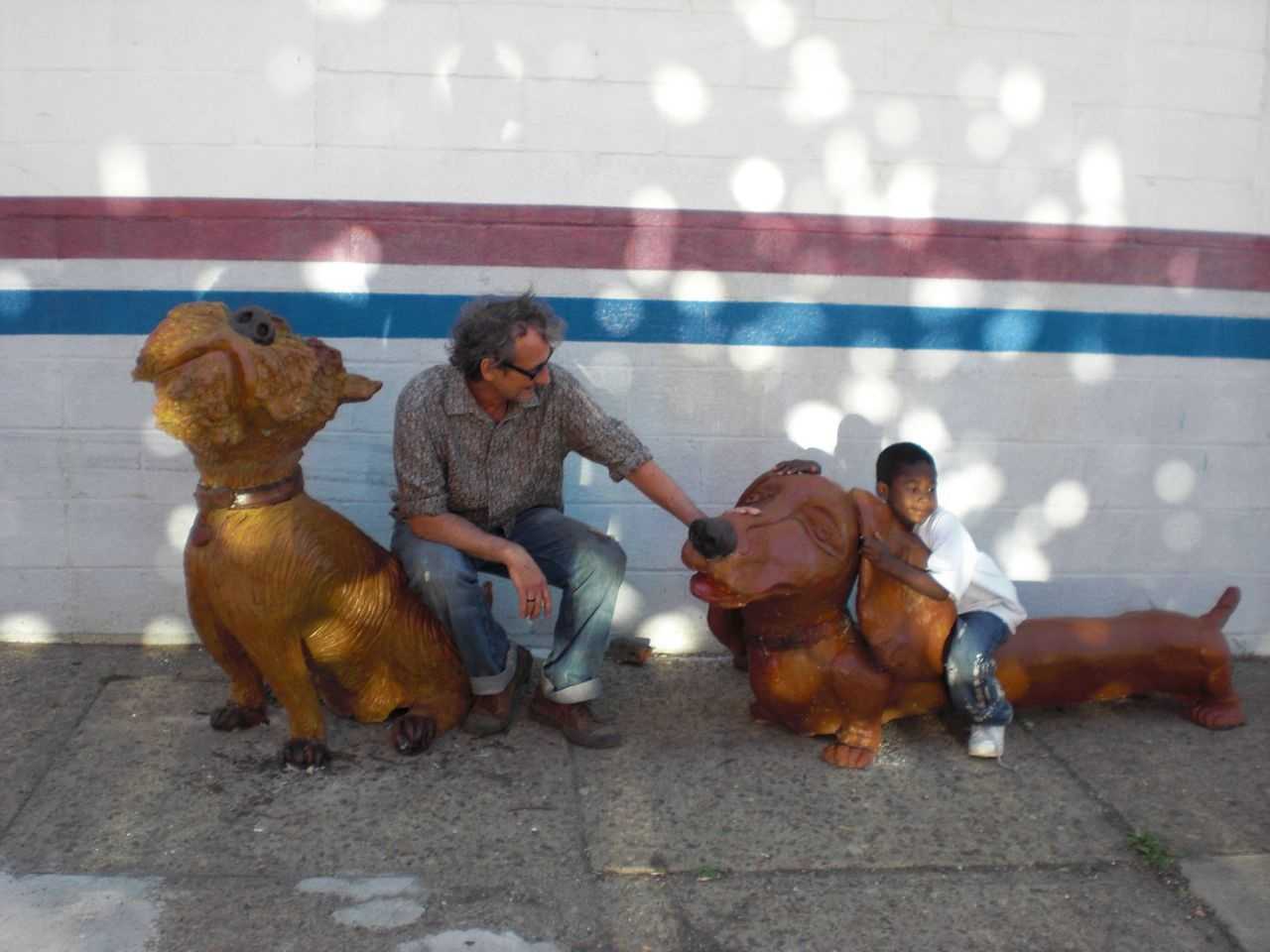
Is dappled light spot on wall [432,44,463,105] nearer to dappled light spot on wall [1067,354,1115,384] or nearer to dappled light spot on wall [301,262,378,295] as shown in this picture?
dappled light spot on wall [301,262,378,295]

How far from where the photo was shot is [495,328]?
387 cm

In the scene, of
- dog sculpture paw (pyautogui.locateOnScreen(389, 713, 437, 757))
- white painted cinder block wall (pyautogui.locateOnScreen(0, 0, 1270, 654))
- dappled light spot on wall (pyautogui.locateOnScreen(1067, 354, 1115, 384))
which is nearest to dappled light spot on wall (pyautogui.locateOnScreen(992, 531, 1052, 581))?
white painted cinder block wall (pyautogui.locateOnScreen(0, 0, 1270, 654))

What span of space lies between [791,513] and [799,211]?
1.33 m

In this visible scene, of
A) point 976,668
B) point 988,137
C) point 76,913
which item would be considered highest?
point 988,137

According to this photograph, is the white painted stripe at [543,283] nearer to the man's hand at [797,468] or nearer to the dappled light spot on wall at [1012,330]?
the dappled light spot on wall at [1012,330]

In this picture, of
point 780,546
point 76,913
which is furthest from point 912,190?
point 76,913

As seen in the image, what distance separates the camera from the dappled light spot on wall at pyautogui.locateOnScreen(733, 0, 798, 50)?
15.2 ft

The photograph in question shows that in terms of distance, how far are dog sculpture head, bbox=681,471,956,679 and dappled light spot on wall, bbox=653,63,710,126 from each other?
1386 mm

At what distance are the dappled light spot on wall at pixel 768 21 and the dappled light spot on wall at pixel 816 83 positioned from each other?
0.06 m

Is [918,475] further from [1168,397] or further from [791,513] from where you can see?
[1168,397]

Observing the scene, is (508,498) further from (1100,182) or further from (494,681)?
(1100,182)

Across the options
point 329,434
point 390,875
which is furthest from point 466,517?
point 390,875

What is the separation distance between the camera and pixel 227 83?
455 centimetres

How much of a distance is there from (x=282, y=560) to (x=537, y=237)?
1.52m
